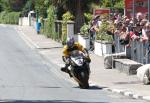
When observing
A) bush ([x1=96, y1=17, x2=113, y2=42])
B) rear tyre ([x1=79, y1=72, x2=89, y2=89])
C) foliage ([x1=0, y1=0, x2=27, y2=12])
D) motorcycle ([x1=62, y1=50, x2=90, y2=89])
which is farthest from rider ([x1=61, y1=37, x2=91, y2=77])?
foliage ([x1=0, y1=0, x2=27, y2=12])

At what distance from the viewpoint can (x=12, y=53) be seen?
38.9 m

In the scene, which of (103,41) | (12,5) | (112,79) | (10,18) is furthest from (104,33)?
(12,5)

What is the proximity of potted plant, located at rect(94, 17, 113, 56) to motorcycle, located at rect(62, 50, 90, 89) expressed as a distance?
963cm

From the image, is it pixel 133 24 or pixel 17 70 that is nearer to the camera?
pixel 133 24

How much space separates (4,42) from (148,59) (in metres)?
24.5

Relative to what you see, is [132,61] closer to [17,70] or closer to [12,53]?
[17,70]

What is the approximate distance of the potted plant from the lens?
3244cm

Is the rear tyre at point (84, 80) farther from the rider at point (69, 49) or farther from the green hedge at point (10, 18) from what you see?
the green hedge at point (10, 18)

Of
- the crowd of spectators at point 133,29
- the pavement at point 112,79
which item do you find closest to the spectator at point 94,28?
the pavement at point 112,79

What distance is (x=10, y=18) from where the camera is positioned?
95875 mm

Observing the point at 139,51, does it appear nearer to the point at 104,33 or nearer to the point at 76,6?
the point at 104,33

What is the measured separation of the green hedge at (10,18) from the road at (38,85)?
55505mm

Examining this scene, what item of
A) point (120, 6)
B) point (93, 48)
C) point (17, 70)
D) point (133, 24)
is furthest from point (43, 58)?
point (120, 6)

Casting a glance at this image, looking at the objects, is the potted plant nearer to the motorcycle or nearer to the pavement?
the pavement
